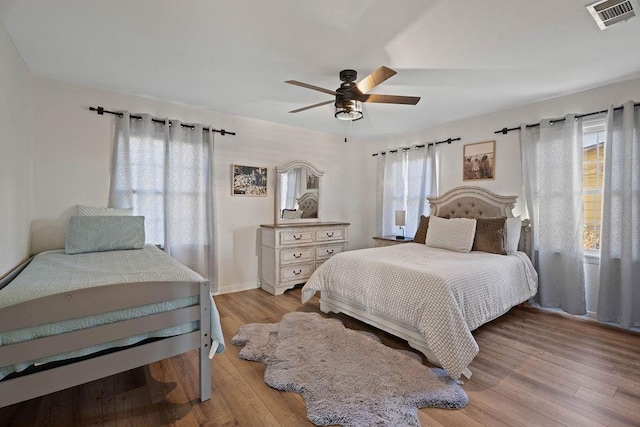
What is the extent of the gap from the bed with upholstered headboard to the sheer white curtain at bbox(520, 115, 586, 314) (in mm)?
184

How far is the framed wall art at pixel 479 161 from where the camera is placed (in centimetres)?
377

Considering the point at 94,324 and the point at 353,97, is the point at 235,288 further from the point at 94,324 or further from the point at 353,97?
the point at 353,97

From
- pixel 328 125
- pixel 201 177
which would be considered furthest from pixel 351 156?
pixel 201 177

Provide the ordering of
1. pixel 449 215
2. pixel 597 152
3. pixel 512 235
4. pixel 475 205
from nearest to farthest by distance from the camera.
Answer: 1. pixel 597 152
2. pixel 512 235
3. pixel 475 205
4. pixel 449 215

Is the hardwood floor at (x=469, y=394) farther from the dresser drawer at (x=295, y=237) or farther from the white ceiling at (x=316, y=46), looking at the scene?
the white ceiling at (x=316, y=46)

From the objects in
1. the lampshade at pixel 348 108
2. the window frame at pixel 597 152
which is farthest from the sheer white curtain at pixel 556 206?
the lampshade at pixel 348 108

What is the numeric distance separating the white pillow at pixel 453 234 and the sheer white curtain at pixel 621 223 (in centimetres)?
119

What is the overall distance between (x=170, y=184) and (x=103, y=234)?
934 mm

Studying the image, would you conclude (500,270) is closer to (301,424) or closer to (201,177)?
(301,424)

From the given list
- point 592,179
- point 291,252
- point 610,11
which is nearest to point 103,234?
point 291,252

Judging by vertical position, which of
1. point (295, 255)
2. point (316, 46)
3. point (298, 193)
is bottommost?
point (295, 255)

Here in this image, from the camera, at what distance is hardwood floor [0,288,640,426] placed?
160 centimetres

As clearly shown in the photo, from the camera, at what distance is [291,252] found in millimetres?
4004

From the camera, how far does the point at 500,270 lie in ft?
8.90
